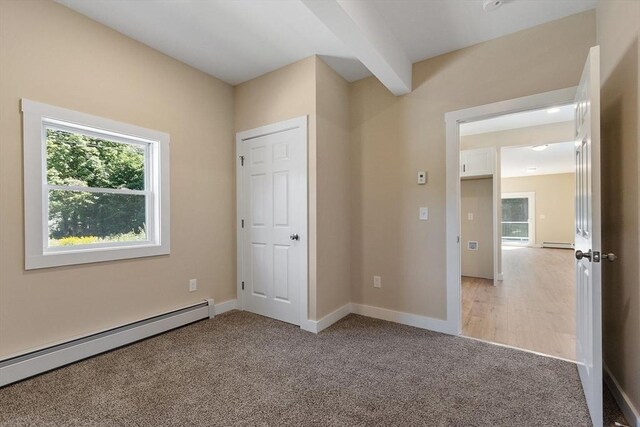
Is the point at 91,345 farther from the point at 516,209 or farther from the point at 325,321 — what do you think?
the point at 516,209

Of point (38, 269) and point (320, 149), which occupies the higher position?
point (320, 149)

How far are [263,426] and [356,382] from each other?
0.67 metres

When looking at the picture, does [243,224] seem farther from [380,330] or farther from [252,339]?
[380,330]

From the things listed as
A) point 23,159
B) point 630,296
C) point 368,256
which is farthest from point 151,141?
point 630,296

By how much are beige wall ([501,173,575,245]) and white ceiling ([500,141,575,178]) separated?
0.36 meters

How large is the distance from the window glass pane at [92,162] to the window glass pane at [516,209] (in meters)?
12.1

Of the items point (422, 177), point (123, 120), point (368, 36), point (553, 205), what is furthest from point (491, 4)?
point (553, 205)

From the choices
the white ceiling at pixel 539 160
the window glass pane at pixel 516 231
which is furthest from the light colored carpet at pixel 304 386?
the window glass pane at pixel 516 231

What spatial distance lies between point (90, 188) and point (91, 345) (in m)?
1.25

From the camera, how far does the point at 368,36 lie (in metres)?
2.12

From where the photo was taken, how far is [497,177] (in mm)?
4758

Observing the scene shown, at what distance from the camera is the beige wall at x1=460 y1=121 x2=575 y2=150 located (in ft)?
14.4

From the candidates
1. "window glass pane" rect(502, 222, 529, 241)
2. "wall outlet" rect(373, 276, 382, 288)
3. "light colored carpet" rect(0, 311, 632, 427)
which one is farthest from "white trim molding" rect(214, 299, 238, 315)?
"window glass pane" rect(502, 222, 529, 241)

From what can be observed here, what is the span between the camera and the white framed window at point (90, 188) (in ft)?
6.68
